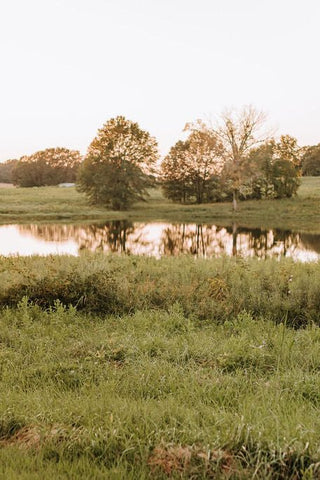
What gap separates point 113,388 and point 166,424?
103 cm

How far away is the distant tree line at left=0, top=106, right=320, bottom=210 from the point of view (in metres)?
43.5

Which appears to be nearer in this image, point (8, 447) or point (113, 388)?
point (8, 447)

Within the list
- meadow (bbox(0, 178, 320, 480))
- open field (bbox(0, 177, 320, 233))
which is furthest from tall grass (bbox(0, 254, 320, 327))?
open field (bbox(0, 177, 320, 233))

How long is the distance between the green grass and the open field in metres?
30.8

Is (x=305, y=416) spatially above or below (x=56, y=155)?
below

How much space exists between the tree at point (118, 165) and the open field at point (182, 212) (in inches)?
69.7

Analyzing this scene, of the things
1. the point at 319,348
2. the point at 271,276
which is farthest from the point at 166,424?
the point at 271,276

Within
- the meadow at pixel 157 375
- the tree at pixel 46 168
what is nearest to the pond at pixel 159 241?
the meadow at pixel 157 375

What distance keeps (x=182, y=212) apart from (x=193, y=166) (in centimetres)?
1164

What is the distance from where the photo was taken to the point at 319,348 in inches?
224

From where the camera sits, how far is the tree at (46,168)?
288 ft

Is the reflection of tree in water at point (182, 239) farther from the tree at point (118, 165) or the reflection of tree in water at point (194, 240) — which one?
the tree at point (118, 165)

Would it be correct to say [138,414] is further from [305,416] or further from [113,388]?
[305,416]

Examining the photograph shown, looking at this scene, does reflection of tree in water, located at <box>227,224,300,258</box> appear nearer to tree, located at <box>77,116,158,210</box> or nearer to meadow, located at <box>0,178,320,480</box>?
meadow, located at <box>0,178,320,480</box>
